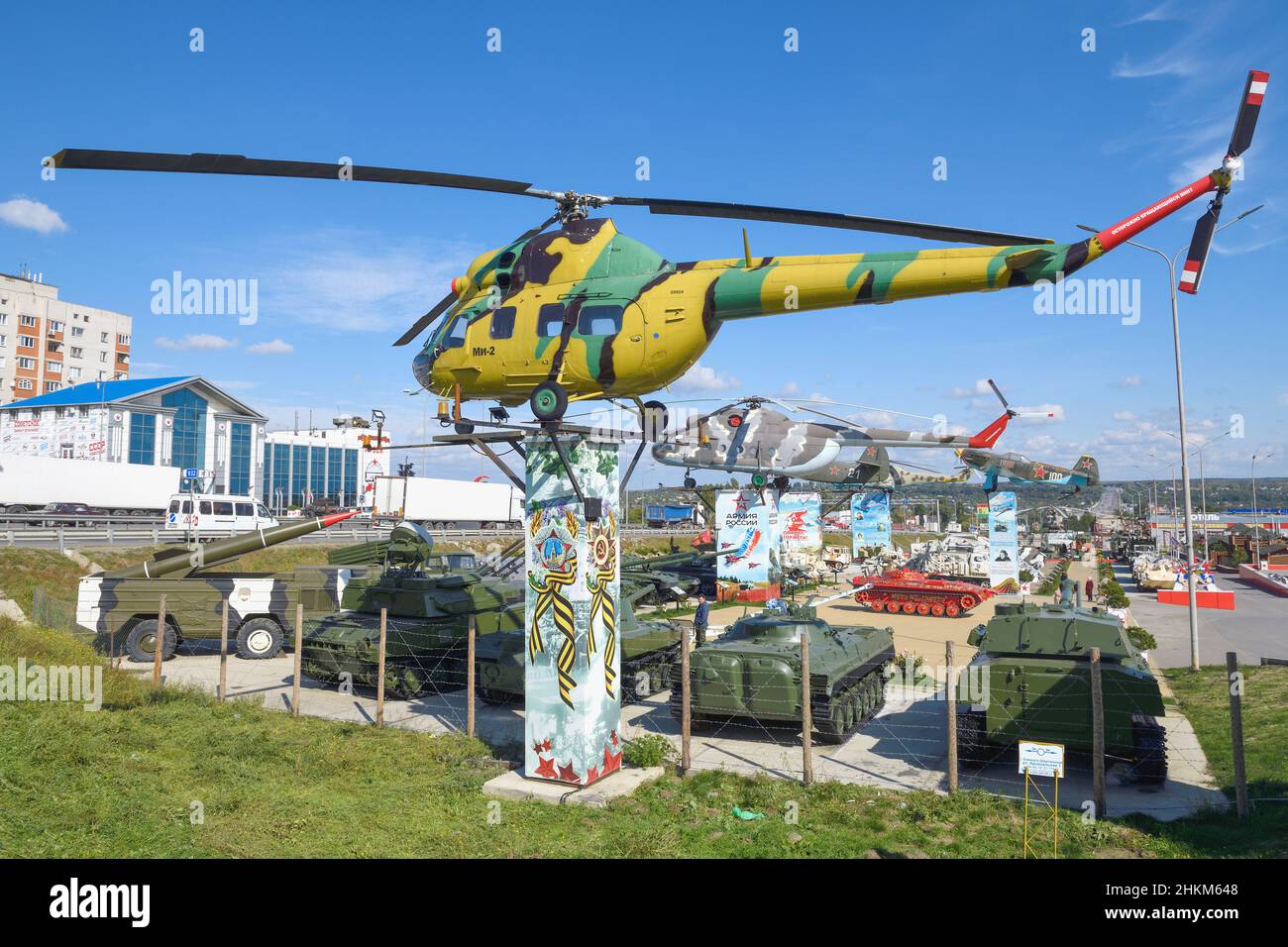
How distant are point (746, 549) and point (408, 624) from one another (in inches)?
625

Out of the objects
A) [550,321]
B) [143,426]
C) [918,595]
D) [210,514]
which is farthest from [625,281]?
[143,426]

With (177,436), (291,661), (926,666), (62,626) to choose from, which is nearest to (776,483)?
(926,666)

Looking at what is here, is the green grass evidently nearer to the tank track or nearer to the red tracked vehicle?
the tank track

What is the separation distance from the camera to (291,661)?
18.2 m

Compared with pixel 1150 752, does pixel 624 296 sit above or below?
above

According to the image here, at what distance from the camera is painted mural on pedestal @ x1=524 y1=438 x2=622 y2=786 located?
9.41 meters

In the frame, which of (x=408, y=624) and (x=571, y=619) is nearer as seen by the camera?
(x=571, y=619)

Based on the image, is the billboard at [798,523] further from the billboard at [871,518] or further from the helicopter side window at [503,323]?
the helicopter side window at [503,323]

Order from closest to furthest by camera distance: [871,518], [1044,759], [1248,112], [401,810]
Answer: [1248,112] → [1044,759] → [401,810] → [871,518]

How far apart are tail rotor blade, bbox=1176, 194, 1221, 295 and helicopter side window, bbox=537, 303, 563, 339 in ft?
19.0

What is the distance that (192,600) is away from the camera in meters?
17.7

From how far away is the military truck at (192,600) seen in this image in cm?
1714

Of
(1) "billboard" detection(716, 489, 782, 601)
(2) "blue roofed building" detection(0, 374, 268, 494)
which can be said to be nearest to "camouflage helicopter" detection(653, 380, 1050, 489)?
(1) "billboard" detection(716, 489, 782, 601)

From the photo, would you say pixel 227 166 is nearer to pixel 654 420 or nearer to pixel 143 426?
pixel 654 420
